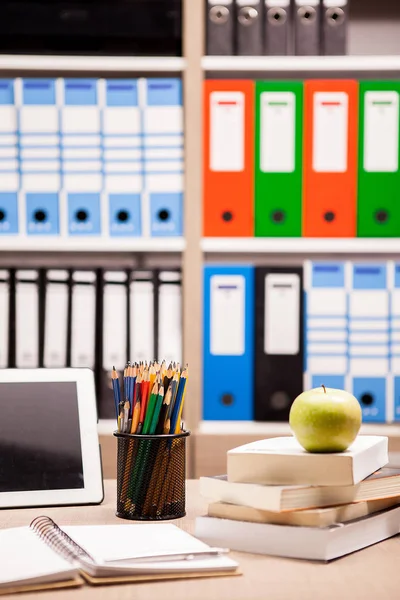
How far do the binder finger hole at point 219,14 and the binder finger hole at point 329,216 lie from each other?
1.89 feet

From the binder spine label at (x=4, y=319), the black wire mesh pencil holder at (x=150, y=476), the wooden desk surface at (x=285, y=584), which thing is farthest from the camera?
the binder spine label at (x=4, y=319)

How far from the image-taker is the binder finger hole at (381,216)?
6.97ft

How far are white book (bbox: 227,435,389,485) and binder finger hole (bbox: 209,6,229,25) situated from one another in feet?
4.77

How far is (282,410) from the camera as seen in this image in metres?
2.12

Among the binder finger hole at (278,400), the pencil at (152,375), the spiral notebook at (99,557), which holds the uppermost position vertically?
the pencil at (152,375)

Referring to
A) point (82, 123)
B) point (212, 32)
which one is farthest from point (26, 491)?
point (212, 32)

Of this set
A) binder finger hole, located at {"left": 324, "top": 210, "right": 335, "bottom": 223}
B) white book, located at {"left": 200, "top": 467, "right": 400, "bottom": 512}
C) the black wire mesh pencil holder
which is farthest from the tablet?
binder finger hole, located at {"left": 324, "top": 210, "right": 335, "bottom": 223}

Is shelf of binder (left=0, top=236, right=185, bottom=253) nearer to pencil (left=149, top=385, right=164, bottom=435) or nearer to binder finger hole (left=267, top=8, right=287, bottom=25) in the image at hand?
binder finger hole (left=267, top=8, right=287, bottom=25)

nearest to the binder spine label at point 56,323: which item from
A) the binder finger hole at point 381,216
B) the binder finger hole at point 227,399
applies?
the binder finger hole at point 227,399

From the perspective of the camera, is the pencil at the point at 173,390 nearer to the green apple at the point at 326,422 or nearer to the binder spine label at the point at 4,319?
the green apple at the point at 326,422

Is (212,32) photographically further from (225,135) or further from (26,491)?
(26,491)

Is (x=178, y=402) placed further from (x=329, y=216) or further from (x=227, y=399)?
(x=329, y=216)

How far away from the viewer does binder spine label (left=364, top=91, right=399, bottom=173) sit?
6.88 feet

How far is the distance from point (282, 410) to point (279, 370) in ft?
0.35
